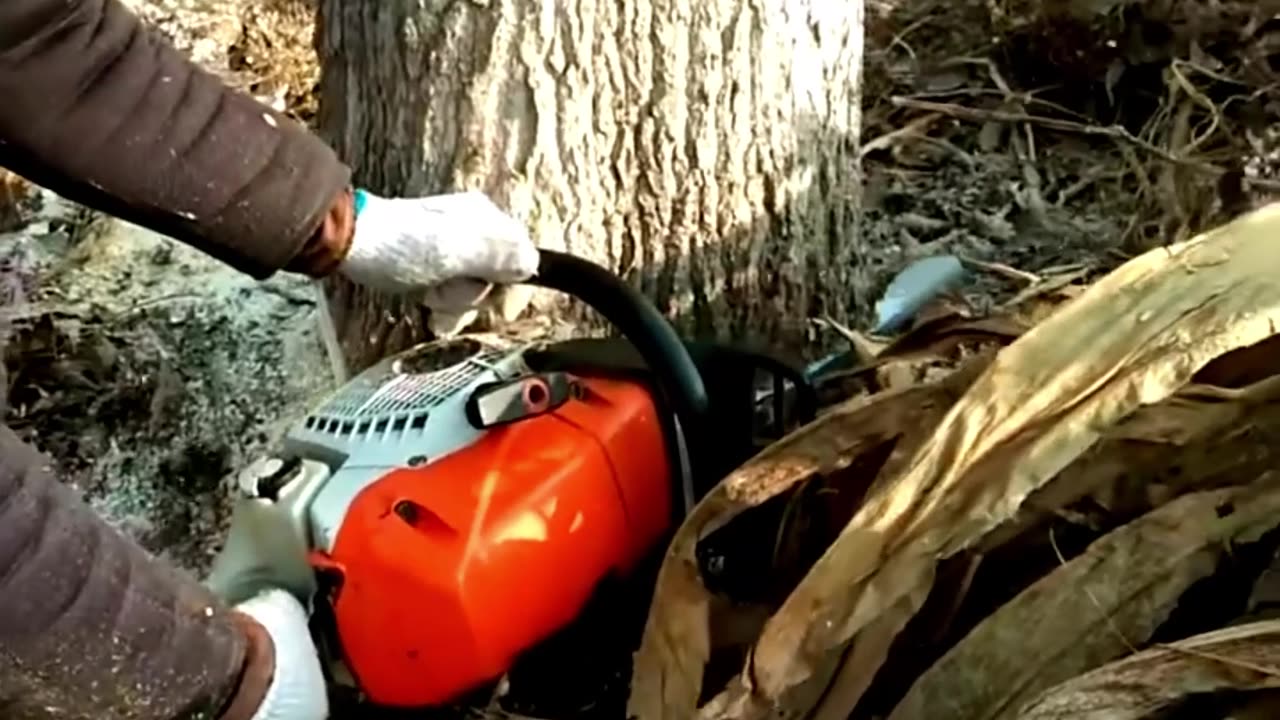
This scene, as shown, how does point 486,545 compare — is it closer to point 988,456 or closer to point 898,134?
point 988,456

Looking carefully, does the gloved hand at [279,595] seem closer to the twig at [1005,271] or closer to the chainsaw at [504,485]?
the chainsaw at [504,485]

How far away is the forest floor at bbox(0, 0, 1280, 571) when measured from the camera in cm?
241

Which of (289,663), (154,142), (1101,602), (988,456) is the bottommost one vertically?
(289,663)

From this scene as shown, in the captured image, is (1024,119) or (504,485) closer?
(504,485)

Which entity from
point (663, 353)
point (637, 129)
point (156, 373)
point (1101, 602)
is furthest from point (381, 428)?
point (156, 373)

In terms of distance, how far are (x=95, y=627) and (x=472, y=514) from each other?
1.04ft

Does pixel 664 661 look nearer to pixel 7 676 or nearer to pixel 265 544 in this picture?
pixel 265 544

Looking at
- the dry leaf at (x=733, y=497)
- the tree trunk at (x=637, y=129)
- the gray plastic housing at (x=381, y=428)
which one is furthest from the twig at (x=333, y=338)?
the dry leaf at (x=733, y=497)

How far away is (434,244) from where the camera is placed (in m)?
1.78

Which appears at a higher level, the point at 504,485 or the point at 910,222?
the point at 504,485

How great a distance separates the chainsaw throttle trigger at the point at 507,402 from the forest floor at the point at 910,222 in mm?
668

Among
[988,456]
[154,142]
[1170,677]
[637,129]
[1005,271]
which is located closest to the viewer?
[1170,677]

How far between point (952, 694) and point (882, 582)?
116 mm

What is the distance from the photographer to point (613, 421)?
1649mm
